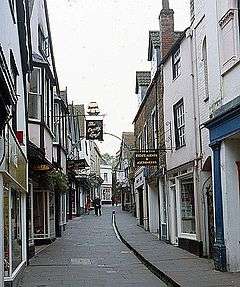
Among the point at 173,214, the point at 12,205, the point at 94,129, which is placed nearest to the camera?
the point at 12,205

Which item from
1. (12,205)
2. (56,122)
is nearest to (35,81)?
(56,122)

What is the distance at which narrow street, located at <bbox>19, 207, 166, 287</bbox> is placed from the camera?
1423cm

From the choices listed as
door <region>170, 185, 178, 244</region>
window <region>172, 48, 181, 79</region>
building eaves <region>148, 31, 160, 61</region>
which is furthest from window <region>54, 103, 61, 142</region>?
window <region>172, 48, 181, 79</region>

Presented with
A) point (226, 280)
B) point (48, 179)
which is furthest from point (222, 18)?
point (48, 179)

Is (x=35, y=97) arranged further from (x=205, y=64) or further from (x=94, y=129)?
(x=205, y=64)

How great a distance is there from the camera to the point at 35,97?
20.9 metres

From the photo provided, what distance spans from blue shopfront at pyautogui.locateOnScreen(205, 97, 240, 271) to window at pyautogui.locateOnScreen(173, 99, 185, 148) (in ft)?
19.8

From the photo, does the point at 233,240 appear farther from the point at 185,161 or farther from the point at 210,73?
the point at 185,161

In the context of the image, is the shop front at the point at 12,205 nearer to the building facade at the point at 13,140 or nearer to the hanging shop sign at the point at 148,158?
the building facade at the point at 13,140

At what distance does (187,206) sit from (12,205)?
27.5ft

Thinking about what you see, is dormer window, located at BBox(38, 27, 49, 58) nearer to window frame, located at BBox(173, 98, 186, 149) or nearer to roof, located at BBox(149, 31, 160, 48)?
roof, located at BBox(149, 31, 160, 48)

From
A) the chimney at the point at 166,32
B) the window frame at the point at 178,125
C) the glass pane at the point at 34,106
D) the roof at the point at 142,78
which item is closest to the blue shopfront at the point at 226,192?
the window frame at the point at 178,125

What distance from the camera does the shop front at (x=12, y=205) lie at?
11.5 m

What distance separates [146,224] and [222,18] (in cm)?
1962
